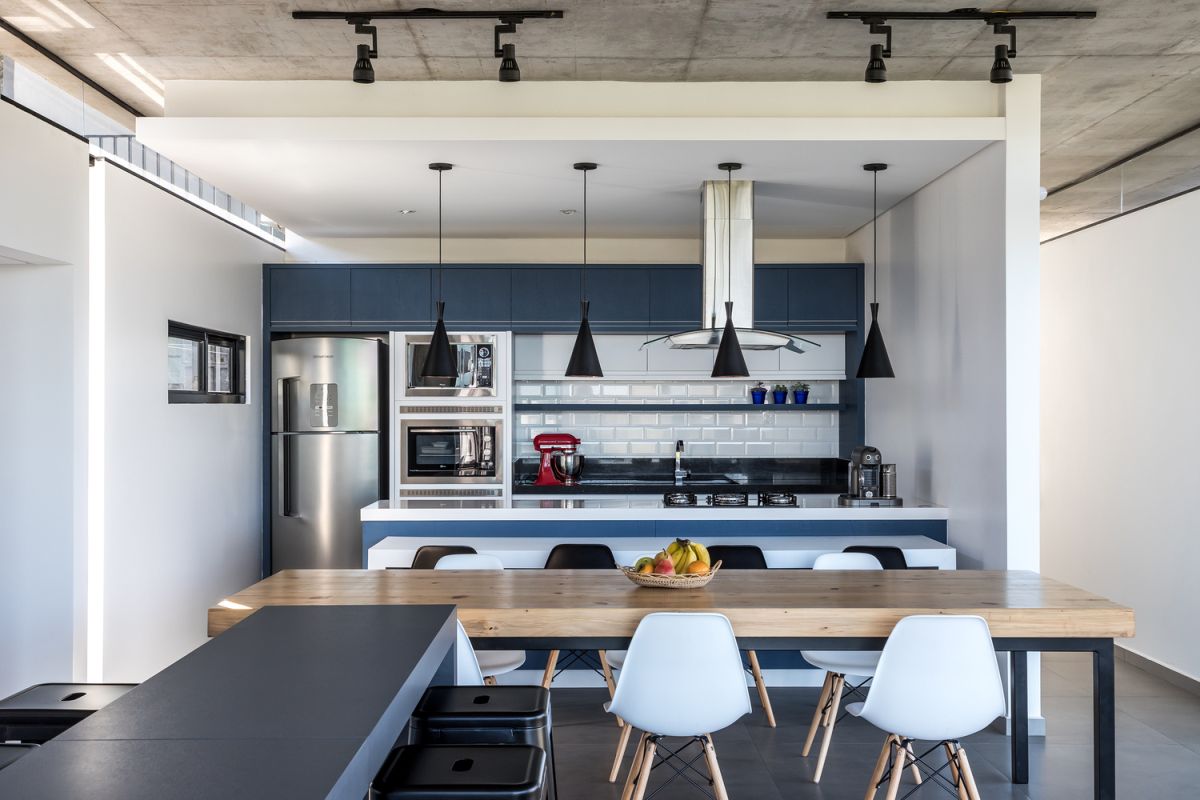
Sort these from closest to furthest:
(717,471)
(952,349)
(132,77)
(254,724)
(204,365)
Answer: (254,724) → (132,77) → (952,349) → (204,365) → (717,471)

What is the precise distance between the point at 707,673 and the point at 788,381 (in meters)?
4.53

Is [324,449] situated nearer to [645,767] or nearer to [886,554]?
[886,554]

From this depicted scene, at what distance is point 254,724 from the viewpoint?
153 cm

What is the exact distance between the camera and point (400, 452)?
648 cm

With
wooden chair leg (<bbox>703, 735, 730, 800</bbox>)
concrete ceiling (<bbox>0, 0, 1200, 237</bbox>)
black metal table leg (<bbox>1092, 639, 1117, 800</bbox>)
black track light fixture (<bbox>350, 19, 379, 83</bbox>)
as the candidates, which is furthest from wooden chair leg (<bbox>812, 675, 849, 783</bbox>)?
black track light fixture (<bbox>350, 19, 379, 83</bbox>)

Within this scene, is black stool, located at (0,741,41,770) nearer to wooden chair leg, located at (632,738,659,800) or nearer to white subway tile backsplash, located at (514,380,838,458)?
wooden chair leg, located at (632,738,659,800)

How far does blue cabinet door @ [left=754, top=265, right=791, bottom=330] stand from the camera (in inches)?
261

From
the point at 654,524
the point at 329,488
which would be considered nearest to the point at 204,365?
the point at 329,488

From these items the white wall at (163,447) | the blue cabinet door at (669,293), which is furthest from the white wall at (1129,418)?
the white wall at (163,447)

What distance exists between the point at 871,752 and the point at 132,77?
4.55 m

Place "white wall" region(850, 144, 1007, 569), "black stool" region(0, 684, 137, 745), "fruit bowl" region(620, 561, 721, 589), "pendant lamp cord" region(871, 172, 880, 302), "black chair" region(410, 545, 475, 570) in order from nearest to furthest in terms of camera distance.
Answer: "black stool" region(0, 684, 137, 745)
"fruit bowl" region(620, 561, 721, 589)
"black chair" region(410, 545, 475, 570)
"white wall" region(850, 144, 1007, 569)
"pendant lamp cord" region(871, 172, 880, 302)

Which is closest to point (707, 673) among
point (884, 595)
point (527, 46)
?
point (884, 595)

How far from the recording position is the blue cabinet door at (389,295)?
6.60 meters

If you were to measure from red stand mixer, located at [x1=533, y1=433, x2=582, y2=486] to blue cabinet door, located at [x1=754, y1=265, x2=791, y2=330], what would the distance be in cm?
161
